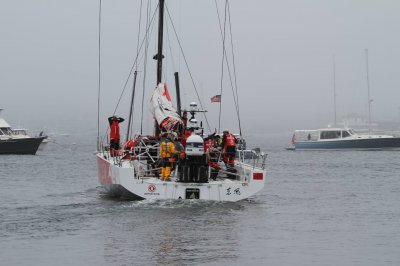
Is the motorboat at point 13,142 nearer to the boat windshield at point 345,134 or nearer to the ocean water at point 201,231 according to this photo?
the boat windshield at point 345,134

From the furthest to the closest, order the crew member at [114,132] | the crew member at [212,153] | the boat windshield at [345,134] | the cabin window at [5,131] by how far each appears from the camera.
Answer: the boat windshield at [345,134] < the cabin window at [5,131] < the crew member at [114,132] < the crew member at [212,153]

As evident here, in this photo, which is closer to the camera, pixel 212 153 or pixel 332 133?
pixel 212 153

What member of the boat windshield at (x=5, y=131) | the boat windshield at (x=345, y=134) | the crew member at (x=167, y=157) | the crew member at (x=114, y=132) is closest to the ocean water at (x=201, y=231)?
the crew member at (x=167, y=157)

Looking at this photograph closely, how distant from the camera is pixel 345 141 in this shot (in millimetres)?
84000

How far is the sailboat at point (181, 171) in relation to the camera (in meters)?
20.8

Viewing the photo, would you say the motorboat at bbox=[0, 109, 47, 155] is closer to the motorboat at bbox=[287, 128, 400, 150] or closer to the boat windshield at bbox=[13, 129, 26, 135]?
the boat windshield at bbox=[13, 129, 26, 135]

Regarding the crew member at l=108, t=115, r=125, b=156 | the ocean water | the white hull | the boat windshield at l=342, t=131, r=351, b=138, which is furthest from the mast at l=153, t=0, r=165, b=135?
the boat windshield at l=342, t=131, r=351, b=138

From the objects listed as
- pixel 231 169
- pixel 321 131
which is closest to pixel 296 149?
pixel 321 131

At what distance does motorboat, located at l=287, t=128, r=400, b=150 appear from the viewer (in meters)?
82.7

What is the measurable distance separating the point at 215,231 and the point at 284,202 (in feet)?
27.7

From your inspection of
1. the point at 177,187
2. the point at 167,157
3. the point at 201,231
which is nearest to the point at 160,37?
the point at 167,157

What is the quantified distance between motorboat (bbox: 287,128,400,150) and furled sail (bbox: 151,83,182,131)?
194 feet

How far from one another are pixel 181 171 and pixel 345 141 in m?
64.9

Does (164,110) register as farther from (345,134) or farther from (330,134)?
(330,134)
